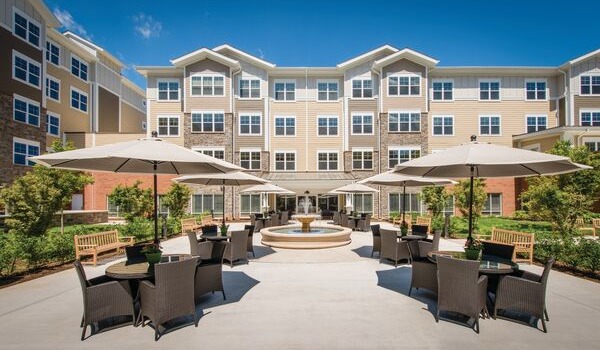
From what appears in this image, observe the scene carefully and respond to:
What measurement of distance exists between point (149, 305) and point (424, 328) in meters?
4.45

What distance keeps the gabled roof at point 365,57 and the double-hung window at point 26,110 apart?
24.0 m

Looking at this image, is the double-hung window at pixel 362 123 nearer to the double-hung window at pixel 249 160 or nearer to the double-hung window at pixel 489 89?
the double-hung window at pixel 249 160

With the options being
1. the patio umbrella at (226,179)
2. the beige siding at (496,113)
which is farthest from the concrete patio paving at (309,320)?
the beige siding at (496,113)

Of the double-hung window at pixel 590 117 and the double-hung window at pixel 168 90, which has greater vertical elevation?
the double-hung window at pixel 168 90

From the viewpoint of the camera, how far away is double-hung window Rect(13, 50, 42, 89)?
72.7 feet

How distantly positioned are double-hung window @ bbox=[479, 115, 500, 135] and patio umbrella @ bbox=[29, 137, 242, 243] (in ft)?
95.1

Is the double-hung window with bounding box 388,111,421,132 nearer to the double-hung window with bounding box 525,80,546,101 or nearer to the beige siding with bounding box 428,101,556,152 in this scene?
the beige siding with bounding box 428,101,556,152

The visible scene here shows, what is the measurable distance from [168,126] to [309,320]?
27.0 metres

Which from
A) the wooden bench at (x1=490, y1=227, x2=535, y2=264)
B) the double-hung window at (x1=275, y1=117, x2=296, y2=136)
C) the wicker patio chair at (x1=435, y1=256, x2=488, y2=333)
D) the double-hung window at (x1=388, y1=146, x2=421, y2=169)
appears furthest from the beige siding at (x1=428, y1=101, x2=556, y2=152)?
the wicker patio chair at (x1=435, y1=256, x2=488, y2=333)

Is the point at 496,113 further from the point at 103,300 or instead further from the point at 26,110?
the point at 26,110

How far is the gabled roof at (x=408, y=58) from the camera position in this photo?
91.7ft

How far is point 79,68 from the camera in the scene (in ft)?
100

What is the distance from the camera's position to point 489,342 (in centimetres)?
480

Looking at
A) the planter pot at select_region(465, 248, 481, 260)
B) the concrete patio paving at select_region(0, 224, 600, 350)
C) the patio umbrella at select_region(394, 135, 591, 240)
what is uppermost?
the patio umbrella at select_region(394, 135, 591, 240)
